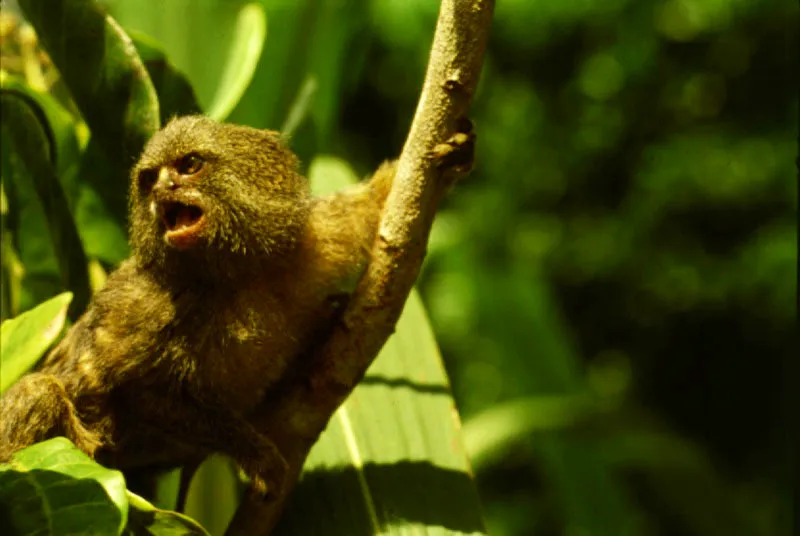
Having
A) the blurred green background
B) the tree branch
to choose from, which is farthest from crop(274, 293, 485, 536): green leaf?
the blurred green background

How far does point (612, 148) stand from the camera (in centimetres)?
462

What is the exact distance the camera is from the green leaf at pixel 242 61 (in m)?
2.24

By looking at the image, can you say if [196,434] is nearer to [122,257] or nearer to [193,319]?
[193,319]

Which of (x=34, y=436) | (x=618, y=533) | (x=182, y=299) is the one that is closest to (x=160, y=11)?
(x=182, y=299)

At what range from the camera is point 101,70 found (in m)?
2.09

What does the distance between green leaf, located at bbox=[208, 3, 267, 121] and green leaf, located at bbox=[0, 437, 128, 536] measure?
3.18 feet

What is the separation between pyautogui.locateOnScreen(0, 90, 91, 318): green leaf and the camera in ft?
6.93

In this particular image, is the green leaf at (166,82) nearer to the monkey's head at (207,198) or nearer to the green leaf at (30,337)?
the monkey's head at (207,198)

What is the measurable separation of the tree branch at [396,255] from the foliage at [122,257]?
216mm

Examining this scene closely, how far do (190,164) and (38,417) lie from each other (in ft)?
1.72

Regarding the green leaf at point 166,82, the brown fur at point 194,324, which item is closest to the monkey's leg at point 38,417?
the brown fur at point 194,324

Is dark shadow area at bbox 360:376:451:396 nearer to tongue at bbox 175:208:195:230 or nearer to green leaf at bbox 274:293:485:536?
green leaf at bbox 274:293:485:536

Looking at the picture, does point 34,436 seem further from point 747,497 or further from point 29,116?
point 747,497

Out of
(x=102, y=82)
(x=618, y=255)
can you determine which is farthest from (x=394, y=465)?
(x=618, y=255)
